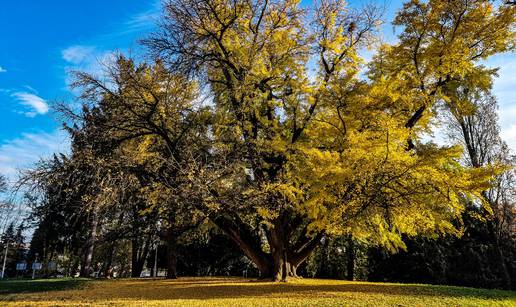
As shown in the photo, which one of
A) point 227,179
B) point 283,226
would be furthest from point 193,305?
point 283,226

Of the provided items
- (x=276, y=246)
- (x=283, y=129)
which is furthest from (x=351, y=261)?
(x=283, y=129)

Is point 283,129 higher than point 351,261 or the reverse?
higher

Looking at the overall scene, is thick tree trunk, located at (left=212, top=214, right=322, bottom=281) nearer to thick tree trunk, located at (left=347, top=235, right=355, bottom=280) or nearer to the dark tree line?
the dark tree line

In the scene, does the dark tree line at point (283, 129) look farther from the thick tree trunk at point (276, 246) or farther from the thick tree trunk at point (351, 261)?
the thick tree trunk at point (351, 261)

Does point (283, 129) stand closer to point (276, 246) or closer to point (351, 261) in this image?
point (276, 246)

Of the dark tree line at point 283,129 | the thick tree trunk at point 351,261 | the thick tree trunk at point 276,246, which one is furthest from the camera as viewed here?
the thick tree trunk at point 351,261

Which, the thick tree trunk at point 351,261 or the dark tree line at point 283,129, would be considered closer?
the dark tree line at point 283,129

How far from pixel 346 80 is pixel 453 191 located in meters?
4.56

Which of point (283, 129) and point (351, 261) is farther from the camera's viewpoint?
point (351, 261)

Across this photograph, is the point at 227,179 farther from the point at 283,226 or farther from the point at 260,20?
the point at 260,20

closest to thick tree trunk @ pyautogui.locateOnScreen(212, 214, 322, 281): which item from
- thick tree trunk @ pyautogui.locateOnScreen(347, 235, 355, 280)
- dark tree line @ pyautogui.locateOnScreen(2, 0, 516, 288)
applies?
dark tree line @ pyautogui.locateOnScreen(2, 0, 516, 288)

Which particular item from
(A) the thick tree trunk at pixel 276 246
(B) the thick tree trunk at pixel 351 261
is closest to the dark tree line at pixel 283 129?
(A) the thick tree trunk at pixel 276 246

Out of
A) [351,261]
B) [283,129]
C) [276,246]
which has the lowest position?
[351,261]

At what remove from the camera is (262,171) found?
13.1 meters
